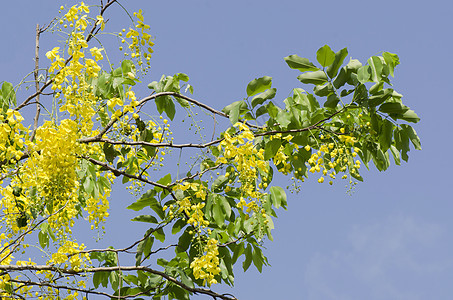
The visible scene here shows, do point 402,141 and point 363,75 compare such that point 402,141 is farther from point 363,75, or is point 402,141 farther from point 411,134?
point 363,75

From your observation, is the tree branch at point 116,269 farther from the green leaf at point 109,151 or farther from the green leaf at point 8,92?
the green leaf at point 8,92

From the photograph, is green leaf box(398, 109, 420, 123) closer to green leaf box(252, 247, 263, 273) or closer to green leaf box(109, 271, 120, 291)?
green leaf box(252, 247, 263, 273)

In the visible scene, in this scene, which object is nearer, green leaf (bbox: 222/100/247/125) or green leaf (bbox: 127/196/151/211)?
green leaf (bbox: 222/100/247/125)

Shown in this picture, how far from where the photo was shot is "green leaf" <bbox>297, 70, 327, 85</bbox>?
264 centimetres

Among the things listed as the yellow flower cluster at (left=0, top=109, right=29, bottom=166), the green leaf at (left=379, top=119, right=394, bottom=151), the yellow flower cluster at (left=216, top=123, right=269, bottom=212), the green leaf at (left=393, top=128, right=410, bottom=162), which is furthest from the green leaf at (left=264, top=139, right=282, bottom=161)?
the yellow flower cluster at (left=0, top=109, right=29, bottom=166)

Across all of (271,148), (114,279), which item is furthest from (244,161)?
(114,279)

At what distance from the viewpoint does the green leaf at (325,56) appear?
2.60 m

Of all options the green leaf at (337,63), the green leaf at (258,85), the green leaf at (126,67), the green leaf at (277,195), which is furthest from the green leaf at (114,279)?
the green leaf at (337,63)

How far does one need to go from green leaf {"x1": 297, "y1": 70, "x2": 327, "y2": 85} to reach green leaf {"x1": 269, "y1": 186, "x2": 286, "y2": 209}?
0.61 m

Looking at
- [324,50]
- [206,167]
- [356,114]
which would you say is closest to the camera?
[324,50]

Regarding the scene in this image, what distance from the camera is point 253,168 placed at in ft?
8.54

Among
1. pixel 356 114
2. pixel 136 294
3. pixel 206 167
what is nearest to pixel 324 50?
pixel 356 114

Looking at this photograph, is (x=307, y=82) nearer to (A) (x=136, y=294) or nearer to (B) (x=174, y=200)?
Result: (B) (x=174, y=200)

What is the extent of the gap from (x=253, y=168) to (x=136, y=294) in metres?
0.98
